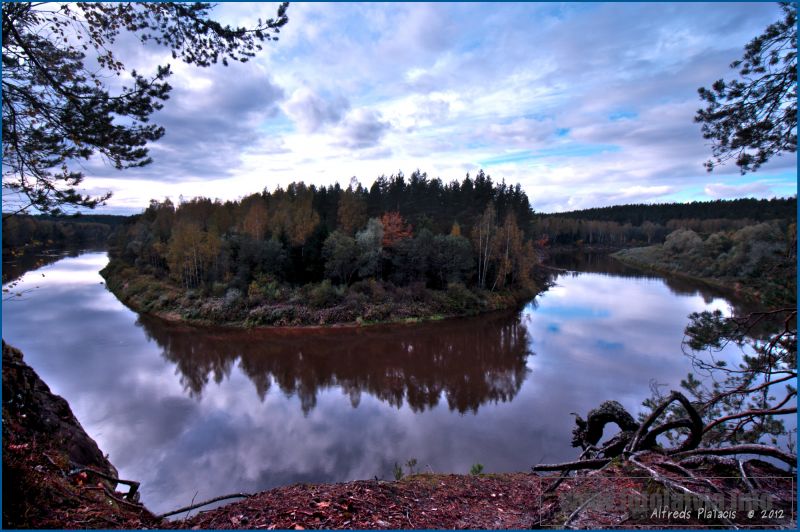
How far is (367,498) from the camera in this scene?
3.39 m

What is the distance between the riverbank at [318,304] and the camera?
65.3 ft

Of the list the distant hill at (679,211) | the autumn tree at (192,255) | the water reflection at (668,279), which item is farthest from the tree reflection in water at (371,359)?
the distant hill at (679,211)

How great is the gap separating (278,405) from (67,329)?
14.5m

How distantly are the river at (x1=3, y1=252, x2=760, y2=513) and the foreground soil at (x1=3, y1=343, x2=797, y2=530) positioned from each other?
1354mm

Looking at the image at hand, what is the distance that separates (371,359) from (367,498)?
37.6 ft

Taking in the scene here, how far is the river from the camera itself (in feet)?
25.5

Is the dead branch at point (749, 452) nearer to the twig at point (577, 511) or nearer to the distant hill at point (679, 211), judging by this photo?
the twig at point (577, 511)

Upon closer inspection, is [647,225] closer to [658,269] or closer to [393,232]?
[658,269]

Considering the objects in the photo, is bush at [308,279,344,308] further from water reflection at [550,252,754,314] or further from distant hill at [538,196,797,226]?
distant hill at [538,196,797,226]

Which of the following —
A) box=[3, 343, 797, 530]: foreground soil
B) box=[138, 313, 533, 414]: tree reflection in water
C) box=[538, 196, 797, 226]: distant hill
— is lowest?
box=[138, 313, 533, 414]: tree reflection in water

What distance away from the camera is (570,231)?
3007 inches

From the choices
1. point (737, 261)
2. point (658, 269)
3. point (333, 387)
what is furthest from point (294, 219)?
point (658, 269)

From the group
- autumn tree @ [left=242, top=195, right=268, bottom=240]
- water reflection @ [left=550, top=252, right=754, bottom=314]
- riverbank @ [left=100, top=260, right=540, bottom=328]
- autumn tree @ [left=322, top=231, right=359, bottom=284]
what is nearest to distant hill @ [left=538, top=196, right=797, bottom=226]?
water reflection @ [left=550, top=252, right=754, bottom=314]

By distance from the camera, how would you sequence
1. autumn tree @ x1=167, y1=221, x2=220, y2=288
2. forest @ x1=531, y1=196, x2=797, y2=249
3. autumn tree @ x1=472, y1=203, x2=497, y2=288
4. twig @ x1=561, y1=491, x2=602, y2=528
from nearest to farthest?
twig @ x1=561, y1=491, x2=602, y2=528, autumn tree @ x1=167, y1=221, x2=220, y2=288, autumn tree @ x1=472, y1=203, x2=497, y2=288, forest @ x1=531, y1=196, x2=797, y2=249
